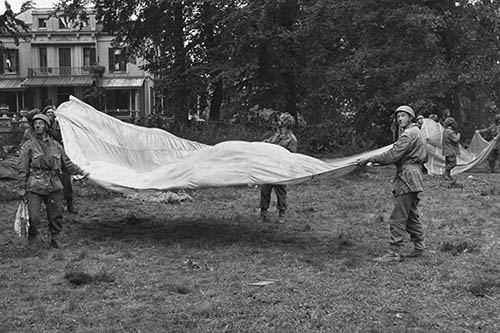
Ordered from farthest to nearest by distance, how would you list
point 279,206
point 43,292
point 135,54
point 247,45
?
1. point 135,54
2. point 247,45
3. point 279,206
4. point 43,292

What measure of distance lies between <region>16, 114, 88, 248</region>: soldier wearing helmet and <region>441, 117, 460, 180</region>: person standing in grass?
1109cm

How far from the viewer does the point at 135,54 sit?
28047 mm

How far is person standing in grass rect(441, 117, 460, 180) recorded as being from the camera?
15.8 meters

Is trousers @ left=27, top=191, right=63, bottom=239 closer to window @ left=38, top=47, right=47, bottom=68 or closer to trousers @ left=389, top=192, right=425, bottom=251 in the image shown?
trousers @ left=389, top=192, right=425, bottom=251

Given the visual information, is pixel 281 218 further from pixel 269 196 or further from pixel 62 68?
pixel 62 68

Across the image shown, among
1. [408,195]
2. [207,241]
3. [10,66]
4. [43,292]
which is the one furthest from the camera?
[10,66]

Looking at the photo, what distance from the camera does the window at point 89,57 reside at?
50688mm

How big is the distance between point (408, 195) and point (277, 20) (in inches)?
648

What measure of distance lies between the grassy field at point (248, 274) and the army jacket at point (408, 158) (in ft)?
3.23

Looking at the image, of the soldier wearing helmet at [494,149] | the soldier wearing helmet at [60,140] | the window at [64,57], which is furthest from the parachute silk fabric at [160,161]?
the window at [64,57]

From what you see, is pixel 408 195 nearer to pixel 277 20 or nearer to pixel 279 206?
pixel 279 206

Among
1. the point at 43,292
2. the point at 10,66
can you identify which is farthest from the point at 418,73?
the point at 10,66

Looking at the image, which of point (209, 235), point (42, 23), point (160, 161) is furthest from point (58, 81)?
point (209, 235)

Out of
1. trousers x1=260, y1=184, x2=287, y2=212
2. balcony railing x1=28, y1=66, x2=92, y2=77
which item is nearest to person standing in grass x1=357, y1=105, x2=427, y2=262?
trousers x1=260, y1=184, x2=287, y2=212
